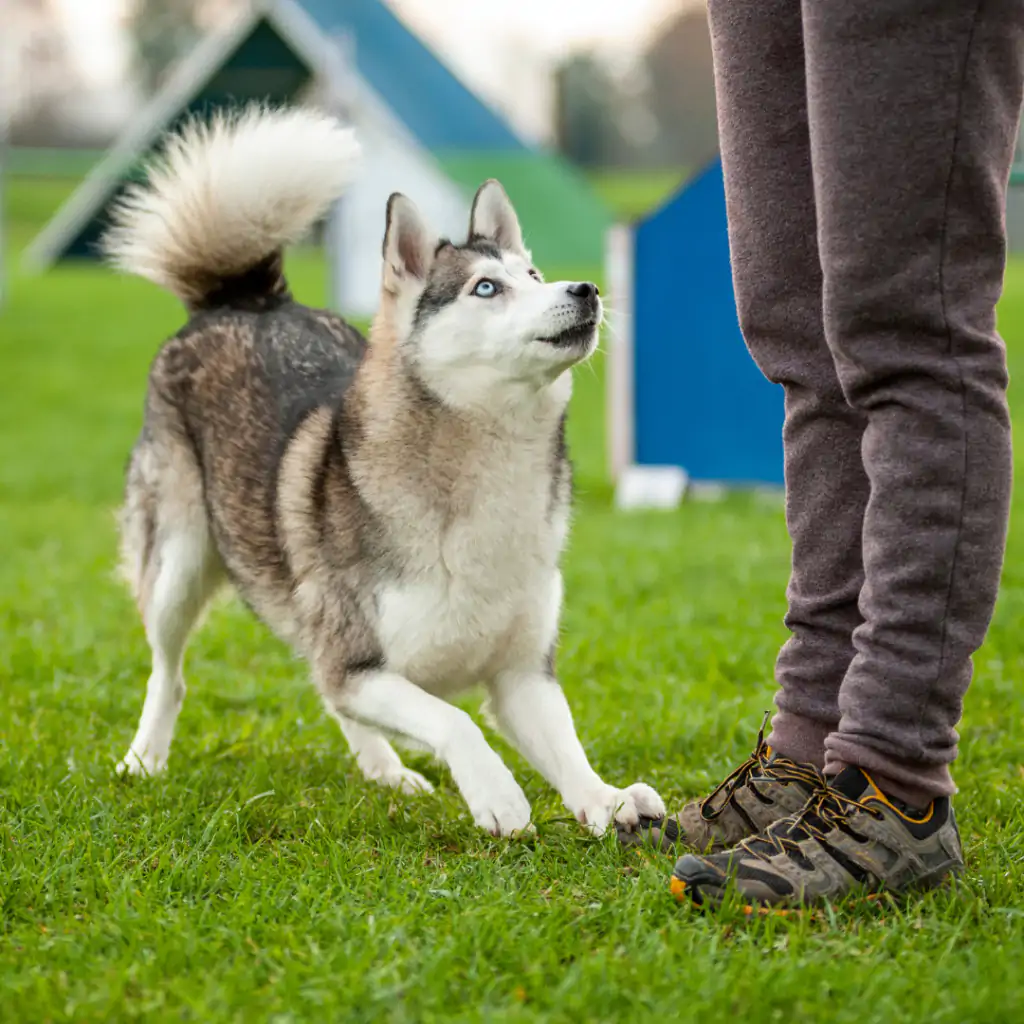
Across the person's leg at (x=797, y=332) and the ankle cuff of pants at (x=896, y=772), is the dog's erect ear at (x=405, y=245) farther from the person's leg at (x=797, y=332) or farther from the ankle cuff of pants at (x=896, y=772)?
the ankle cuff of pants at (x=896, y=772)

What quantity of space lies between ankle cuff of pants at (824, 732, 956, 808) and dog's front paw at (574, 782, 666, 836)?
1.52ft

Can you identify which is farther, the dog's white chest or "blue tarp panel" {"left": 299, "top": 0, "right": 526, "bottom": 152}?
"blue tarp panel" {"left": 299, "top": 0, "right": 526, "bottom": 152}

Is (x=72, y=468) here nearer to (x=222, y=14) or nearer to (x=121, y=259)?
(x=121, y=259)

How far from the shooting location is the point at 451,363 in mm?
2717

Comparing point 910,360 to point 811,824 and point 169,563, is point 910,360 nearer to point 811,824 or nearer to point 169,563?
point 811,824

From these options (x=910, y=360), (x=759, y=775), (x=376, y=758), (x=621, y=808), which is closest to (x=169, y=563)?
(x=376, y=758)

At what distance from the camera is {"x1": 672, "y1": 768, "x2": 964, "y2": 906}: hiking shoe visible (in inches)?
78.0

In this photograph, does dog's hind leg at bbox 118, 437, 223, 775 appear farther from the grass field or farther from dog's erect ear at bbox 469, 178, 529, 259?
dog's erect ear at bbox 469, 178, 529, 259

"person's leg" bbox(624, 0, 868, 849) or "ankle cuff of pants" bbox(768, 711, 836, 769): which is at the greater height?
"person's leg" bbox(624, 0, 868, 849)

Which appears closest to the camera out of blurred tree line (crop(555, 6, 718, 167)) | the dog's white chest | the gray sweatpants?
the gray sweatpants

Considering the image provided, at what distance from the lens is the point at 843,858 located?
200 centimetres

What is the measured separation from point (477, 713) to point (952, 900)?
1.70 m

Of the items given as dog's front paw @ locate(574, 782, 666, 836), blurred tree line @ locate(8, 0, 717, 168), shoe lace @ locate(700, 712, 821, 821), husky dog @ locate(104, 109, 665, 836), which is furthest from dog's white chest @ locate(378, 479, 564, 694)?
blurred tree line @ locate(8, 0, 717, 168)

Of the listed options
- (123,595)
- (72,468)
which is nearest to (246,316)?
(123,595)
